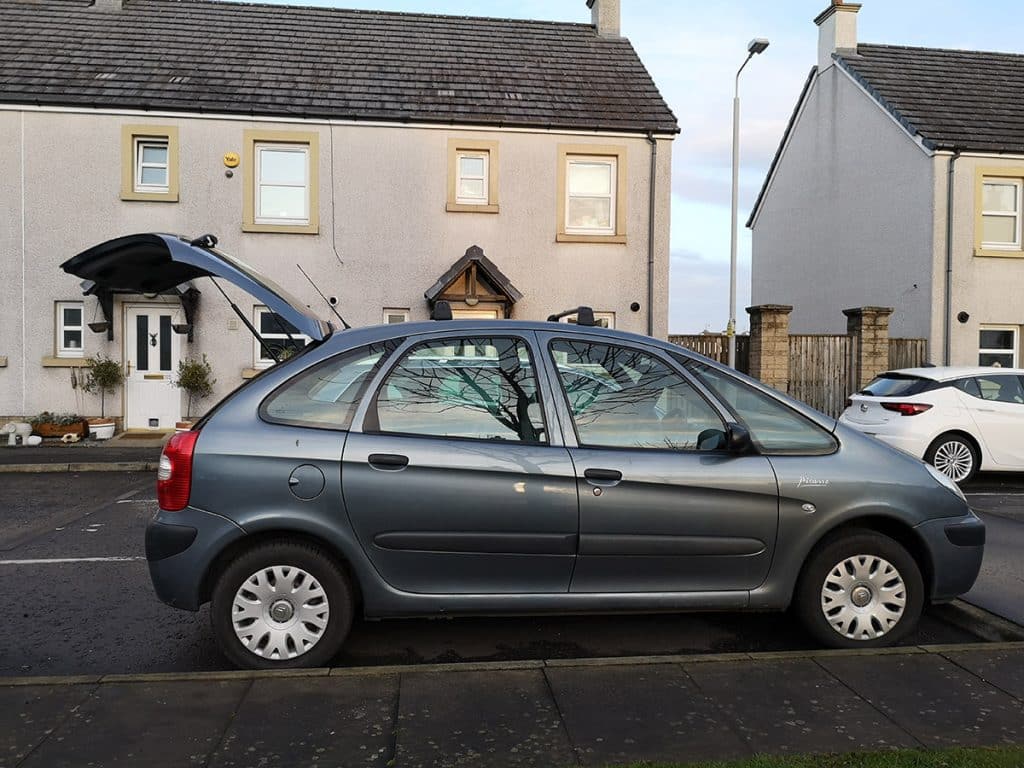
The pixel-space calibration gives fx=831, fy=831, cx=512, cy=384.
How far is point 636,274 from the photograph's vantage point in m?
16.5

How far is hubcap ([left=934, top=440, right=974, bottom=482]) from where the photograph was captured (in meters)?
10.5

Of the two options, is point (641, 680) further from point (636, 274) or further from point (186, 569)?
point (636, 274)

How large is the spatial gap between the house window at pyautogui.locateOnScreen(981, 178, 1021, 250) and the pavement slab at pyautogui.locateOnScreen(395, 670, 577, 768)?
17805mm

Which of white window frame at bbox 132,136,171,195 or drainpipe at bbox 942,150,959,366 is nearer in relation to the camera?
white window frame at bbox 132,136,171,195

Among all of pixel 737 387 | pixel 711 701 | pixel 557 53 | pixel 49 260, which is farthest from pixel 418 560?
pixel 557 53

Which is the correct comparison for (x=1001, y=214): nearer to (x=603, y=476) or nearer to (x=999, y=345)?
(x=999, y=345)

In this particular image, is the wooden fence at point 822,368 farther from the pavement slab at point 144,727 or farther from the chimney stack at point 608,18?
the pavement slab at point 144,727

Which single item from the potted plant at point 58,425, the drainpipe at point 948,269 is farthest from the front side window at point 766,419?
the drainpipe at point 948,269

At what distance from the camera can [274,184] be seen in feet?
52.1

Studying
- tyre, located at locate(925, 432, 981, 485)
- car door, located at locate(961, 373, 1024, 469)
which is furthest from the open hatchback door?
car door, located at locate(961, 373, 1024, 469)

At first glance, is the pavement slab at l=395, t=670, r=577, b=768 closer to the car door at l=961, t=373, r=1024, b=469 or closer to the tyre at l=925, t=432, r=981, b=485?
the tyre at l=925, t=432, r=981, b=485

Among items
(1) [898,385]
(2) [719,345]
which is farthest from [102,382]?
(1) [898,385]

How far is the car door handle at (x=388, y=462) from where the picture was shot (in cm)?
409

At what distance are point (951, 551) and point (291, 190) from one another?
14.0 meters
